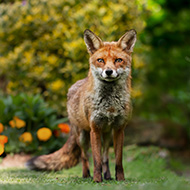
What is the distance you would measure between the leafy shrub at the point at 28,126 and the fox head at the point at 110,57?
310 centimetres

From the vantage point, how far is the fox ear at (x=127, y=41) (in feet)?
15.1

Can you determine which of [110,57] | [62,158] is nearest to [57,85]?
[62,158]

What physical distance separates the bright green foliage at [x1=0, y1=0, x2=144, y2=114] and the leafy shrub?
1062mm

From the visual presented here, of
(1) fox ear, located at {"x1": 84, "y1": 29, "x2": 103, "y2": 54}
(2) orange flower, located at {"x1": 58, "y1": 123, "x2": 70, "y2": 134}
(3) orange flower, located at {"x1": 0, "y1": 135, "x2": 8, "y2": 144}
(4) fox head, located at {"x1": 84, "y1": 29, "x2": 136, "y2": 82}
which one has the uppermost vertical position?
(1) fox ear, located at {"x1": 84, "y1": 29, "x2": 103, "y2": 54}

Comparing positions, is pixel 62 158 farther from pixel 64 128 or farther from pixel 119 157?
pixel 64 128

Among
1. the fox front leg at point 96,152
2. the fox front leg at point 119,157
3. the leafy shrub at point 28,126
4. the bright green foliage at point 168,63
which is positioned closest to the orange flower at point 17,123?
the leafy shrub at point 28,126

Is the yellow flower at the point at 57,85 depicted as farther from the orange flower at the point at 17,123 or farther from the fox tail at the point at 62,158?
the fox tail at the point at 62,158

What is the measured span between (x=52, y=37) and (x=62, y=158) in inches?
164

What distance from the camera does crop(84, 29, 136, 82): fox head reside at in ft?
14.1

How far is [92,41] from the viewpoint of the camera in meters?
4.66

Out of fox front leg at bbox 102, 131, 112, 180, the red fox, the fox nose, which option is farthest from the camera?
fox front leg at bbox 102, 131, 112, 180

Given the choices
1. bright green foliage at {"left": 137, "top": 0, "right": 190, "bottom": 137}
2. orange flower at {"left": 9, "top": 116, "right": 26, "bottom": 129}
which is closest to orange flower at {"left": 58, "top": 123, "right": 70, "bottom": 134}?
orange flower at {"left": 9, "top": 116, "right": 26, "bottom": 129}

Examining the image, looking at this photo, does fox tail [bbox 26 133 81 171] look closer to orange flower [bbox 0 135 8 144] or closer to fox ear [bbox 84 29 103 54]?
orange flower [bbox 0 135 8 144]

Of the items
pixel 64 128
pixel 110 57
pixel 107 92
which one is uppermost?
pixel 110 57
